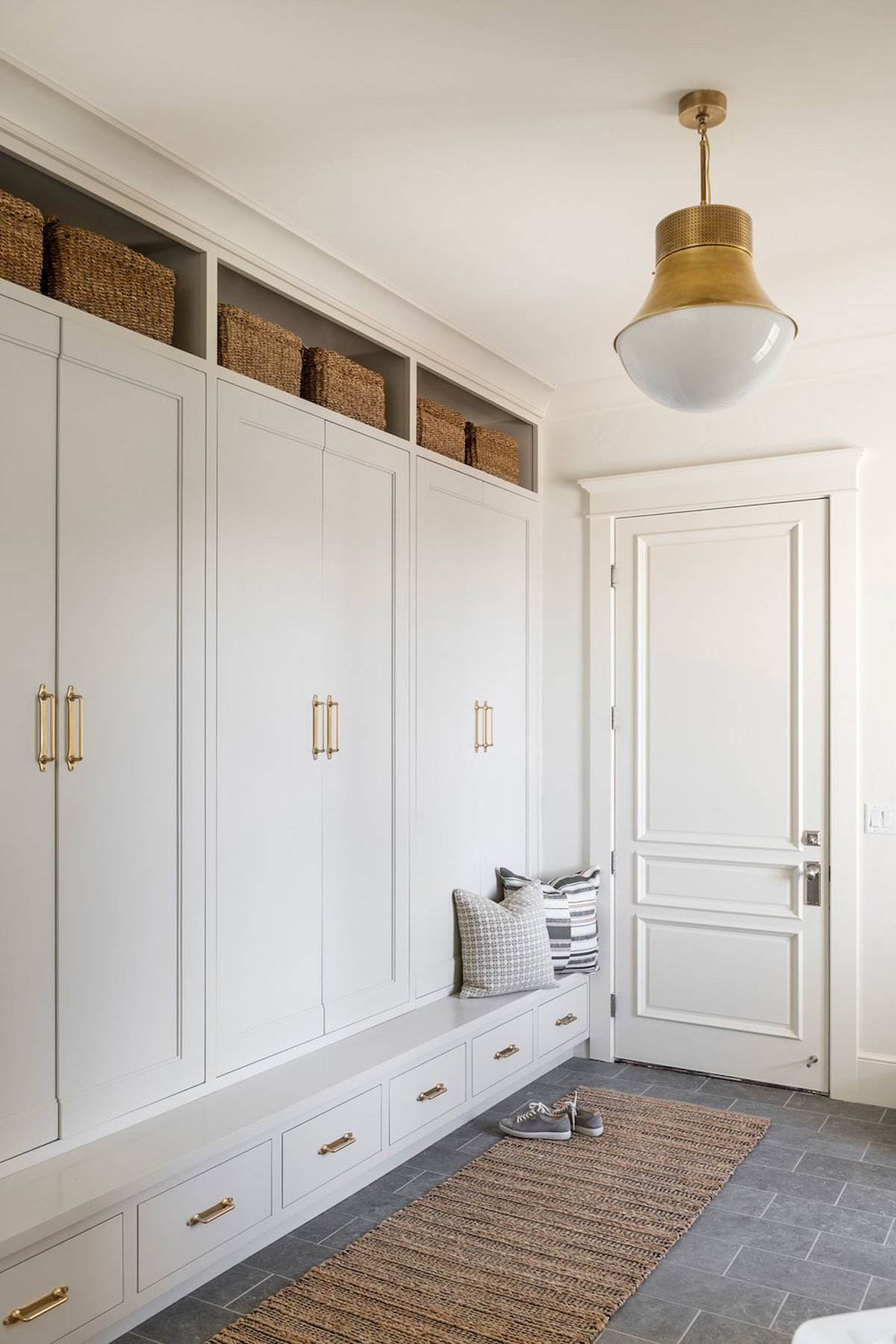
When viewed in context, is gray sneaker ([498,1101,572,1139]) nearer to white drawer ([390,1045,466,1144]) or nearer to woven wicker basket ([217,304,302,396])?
white drawer ([390,1045,466,1144])

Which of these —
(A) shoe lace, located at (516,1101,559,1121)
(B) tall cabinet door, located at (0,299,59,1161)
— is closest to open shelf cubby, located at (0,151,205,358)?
(B) tall cabinet door, located at (0,299,59,1161)

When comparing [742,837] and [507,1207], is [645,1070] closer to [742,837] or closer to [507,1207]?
[742,837]

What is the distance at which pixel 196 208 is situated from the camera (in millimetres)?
2818

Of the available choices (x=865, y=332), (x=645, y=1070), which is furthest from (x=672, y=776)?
(x=865, y=332)

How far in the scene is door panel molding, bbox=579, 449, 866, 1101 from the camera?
3994 mm

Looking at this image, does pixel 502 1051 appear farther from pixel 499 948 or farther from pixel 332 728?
pixel 332 728

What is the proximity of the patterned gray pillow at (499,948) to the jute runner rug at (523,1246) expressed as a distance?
55cm

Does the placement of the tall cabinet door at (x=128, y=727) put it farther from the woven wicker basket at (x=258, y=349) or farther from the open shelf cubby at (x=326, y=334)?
the open shelf cubby at (x=326, y=334)

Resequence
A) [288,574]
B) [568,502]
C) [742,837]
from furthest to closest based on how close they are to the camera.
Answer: [568,502], [742,837], [288,574]

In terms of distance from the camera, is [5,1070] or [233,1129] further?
[233,1129]

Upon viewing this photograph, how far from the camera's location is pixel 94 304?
259cm

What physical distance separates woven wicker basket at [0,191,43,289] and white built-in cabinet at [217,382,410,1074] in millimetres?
597

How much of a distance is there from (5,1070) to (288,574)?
151cm

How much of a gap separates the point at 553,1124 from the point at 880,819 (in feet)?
5.33
